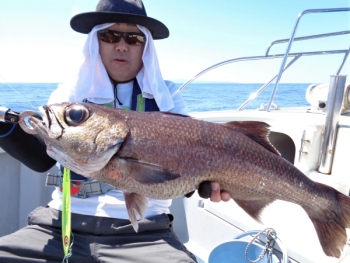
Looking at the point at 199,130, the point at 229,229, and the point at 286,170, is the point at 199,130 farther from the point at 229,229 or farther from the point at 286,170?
the point at 229,229

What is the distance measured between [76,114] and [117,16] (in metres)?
1.23

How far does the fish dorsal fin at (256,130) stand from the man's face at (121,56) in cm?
118

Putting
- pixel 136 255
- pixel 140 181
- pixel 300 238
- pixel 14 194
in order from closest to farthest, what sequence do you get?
pixel 140 181, pixel 136 255, pixel 300 238, pixel 14 194

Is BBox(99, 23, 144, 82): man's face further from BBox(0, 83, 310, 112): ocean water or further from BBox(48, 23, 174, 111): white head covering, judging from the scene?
BBox(0, 83, 310, 112): ocean water

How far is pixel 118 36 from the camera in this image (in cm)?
273

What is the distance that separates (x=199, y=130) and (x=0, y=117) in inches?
49.6

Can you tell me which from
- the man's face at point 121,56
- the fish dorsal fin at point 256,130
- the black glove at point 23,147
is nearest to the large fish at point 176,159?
the fish dorsal fin at point 256,130

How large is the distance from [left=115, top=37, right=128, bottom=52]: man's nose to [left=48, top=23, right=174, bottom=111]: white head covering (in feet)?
0.53

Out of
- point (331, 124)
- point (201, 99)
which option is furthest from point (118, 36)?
point (201, 99)

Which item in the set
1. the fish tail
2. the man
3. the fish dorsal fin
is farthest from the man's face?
the fish tail

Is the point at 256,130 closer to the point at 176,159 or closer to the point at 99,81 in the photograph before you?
the point at 176,159

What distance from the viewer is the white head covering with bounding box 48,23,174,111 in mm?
2623

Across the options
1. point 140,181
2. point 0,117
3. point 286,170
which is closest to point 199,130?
point 140,181

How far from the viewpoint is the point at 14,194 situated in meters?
3.92
